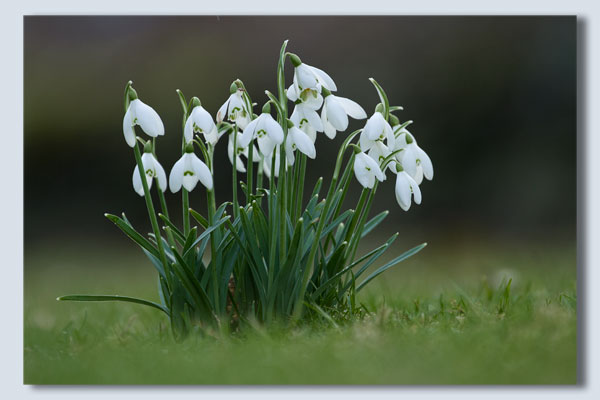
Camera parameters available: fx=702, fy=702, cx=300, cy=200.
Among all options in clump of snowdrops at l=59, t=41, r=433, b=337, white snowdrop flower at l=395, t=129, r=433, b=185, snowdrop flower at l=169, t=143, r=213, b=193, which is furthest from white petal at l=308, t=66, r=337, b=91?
snowdrop flower at l=169, t=143, r=213, b=193

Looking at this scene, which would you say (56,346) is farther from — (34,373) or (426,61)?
(426,61)

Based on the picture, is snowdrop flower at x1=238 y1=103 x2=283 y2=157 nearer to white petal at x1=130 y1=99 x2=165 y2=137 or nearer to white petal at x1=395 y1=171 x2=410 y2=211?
white petal at x1=130 y1=99 x2=165 y2=137

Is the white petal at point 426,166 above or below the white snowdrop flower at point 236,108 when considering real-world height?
below

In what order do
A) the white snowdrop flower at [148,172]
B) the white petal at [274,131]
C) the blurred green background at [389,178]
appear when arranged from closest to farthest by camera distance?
the white petal at [274,131], the white snowdrop flower at [148,172], the blurred green background at [389,178]

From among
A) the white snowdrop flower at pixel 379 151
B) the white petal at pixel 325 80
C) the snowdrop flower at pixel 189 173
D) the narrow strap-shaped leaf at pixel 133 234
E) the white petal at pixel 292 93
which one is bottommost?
the narrow strap-shaped leaf at pixel 133 234

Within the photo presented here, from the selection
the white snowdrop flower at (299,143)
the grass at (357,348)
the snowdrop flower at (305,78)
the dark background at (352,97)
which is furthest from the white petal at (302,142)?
the dark background at (352,97)

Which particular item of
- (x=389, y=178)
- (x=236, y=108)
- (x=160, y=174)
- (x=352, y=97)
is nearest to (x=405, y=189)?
(x=236, y=108)

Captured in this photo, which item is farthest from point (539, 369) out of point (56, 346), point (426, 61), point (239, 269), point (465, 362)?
point (426, 61)

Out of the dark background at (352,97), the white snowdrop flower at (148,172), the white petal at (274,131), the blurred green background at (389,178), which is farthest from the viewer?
the dark background at (352,97)

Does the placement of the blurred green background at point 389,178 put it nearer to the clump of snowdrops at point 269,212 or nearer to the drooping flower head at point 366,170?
the clump of snowdrops at point 269,212
